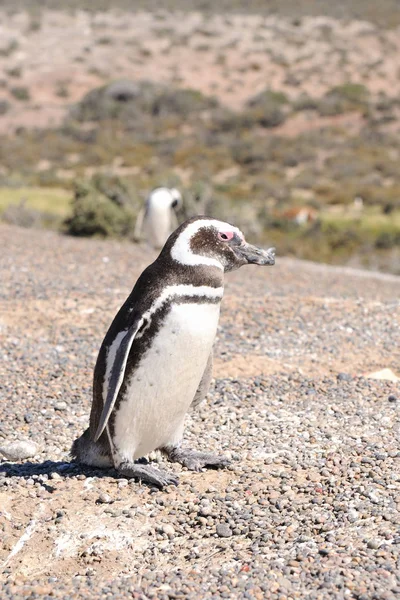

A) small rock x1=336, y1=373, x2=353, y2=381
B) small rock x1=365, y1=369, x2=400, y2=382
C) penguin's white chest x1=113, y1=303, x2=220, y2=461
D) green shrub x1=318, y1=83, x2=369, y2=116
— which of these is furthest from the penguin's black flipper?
green shrub x1=318, y1=83, x2=369, y2=116

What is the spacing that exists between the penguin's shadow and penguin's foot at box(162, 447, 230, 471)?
326 millimetres

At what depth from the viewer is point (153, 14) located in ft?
199

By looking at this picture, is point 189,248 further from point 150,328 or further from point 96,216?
point 96,216

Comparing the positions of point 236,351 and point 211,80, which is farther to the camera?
point 211,80

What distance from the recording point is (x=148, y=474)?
4016mm

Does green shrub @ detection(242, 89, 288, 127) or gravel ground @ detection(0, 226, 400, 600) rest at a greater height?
gravel ground @ detection(0, 226, 400, 600)

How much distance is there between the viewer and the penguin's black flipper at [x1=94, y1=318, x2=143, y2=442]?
3.82 meters

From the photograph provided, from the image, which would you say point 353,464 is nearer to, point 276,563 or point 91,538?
point 276,563

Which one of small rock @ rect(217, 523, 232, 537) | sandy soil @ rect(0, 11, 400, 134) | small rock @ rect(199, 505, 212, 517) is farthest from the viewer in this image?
sandy soil @ rect(0, 11, 400, 134)

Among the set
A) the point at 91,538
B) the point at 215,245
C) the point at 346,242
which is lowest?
the point at 346,242

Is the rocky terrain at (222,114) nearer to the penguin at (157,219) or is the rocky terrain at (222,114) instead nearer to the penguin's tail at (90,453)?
the penguin at (157,219)

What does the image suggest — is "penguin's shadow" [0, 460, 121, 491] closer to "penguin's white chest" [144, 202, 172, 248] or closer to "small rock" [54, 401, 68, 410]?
"small rock" [54, 401, 68, 410]

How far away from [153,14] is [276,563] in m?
61.8

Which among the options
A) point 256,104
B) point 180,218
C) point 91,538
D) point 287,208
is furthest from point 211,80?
point 91,538
